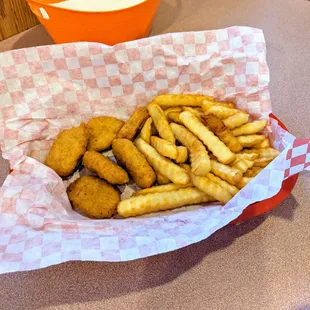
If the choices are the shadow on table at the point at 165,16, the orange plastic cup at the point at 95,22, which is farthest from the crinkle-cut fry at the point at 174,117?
the shadow on table at the point at 165,16

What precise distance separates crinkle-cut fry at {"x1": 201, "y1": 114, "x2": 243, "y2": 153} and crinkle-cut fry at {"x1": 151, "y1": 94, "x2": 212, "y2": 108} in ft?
0.27

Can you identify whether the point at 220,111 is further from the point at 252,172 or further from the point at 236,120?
the point at 252,172

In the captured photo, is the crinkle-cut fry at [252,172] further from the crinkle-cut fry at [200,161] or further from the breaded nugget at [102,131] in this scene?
the breaded nugget at [102,131]

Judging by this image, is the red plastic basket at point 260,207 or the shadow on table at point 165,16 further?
the shadow on table at point 165,16

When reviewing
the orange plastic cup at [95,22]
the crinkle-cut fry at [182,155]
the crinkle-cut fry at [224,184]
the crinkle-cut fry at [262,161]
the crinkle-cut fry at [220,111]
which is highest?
the orange plastic cup at [95,22]

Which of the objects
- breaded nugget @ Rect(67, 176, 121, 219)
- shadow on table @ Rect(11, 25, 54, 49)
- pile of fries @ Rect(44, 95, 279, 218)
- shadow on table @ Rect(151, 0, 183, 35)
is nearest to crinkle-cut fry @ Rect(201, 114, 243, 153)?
pile of fries @ Rect(44, 95, 279, 218)

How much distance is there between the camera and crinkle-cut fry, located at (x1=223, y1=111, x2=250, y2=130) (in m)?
1.04

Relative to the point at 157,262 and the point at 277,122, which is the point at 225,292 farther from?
the point at 277,122

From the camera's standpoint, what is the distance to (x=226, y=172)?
0.92m


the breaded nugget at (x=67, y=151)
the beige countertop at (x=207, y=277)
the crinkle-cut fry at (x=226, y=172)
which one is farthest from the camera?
the breaded nugget at (x=67, y=151)

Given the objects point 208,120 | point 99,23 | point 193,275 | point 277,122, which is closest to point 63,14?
point 99,23

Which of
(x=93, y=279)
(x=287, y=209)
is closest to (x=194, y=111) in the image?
(x=287, y=209)

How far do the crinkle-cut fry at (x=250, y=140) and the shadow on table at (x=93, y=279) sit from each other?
0.29 metres

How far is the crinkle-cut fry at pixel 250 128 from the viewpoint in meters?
1.04
